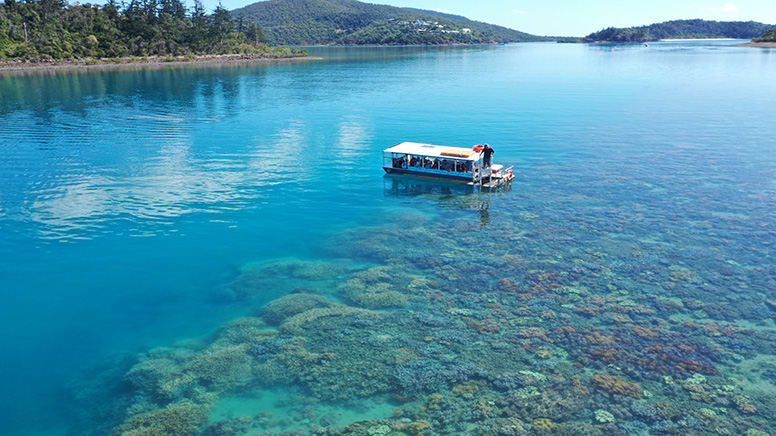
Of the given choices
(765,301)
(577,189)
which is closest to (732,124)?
(577,189)

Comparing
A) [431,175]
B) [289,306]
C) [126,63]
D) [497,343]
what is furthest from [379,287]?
[126,63]

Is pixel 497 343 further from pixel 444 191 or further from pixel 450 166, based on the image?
pixel 450 166

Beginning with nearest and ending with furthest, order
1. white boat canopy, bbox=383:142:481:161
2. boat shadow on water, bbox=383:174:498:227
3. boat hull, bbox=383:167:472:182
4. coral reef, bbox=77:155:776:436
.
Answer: coral reef, bbox=77:155:776:436, boat shadow on water, bbox=383:174:498:227, white boat canopy, bbox=383:142:481:161, boat hull, bbox=383:167:472:182

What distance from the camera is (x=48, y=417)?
720 inches

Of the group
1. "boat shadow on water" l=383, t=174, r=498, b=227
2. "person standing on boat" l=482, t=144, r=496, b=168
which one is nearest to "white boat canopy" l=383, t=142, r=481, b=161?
"person standing on boat" l=482, t=144, r=496, b=168

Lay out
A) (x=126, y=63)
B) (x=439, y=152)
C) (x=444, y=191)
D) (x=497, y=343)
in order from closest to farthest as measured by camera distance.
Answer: (x=497, y=343), (x=444, y=191), (x=439, y=152), (x=126, y=63)

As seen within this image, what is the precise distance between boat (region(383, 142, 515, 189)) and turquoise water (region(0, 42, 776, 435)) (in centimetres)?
175

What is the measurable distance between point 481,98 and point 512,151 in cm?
4197

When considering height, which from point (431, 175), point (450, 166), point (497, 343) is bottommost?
point (497, 343)

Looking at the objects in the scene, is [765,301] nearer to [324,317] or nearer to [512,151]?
[324,317]

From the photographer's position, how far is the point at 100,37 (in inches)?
6344

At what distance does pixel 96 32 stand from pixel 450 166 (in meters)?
169

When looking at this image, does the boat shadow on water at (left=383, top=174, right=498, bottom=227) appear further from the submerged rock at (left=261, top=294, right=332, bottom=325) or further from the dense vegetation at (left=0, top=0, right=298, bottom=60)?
the dense vegetation at (left=0, top=0, right=298, bottom=60)

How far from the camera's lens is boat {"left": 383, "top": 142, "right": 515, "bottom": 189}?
43.1 meters
